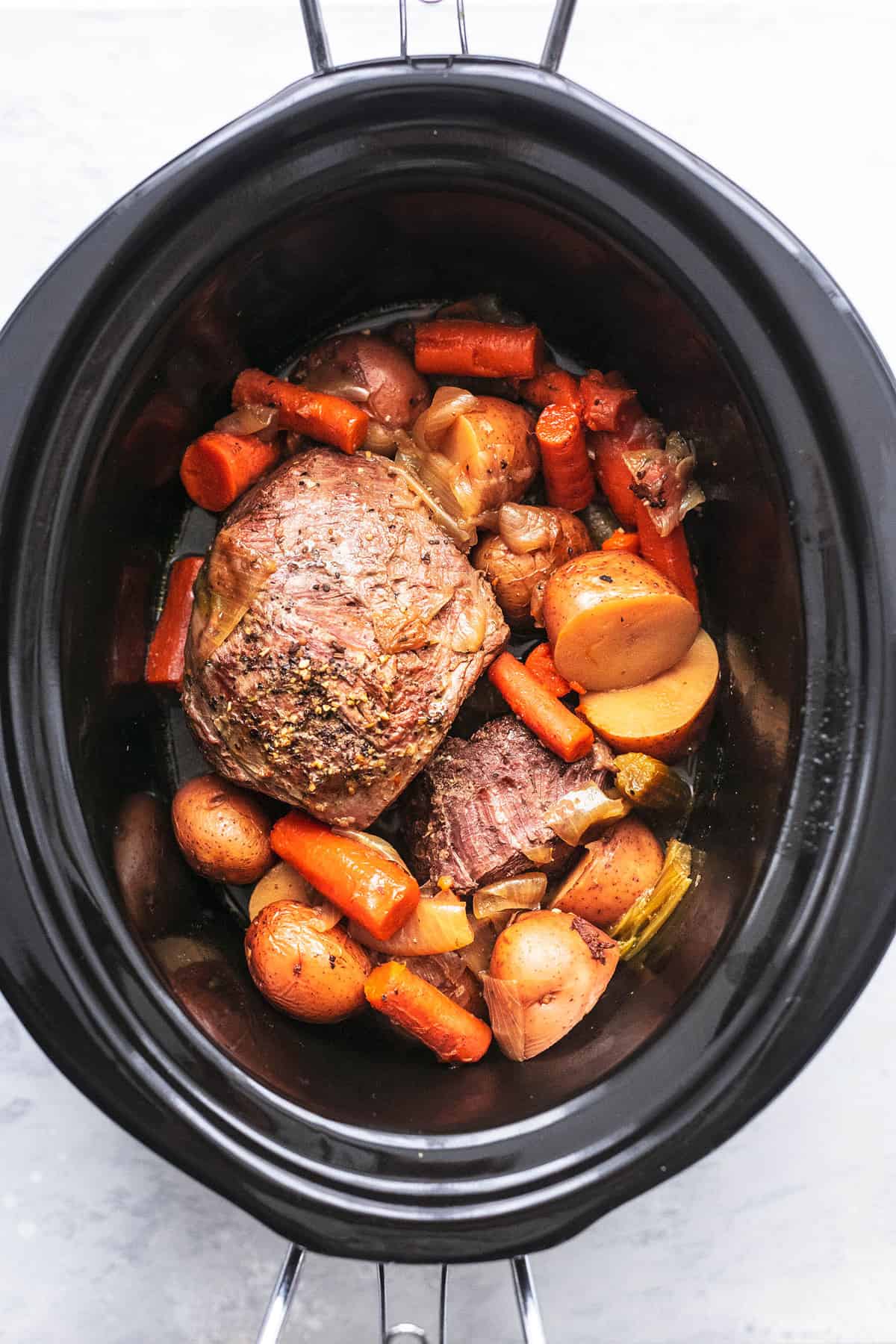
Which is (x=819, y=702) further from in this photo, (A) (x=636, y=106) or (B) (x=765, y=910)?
(A) (x=636, y=106)

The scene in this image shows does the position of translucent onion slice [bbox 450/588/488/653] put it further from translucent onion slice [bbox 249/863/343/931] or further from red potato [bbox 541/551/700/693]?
translucent onion slice [bbox 249/863/343/931]

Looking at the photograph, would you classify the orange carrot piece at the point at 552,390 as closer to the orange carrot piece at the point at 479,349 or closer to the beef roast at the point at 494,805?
the orange carrot piece at the point at 479,349

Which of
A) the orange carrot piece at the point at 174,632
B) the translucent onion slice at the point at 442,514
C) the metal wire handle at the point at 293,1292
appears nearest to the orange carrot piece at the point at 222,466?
the orange carrot piece at the point at 174,632

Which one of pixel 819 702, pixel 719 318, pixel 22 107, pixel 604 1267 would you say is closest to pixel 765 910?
pixel 819 702

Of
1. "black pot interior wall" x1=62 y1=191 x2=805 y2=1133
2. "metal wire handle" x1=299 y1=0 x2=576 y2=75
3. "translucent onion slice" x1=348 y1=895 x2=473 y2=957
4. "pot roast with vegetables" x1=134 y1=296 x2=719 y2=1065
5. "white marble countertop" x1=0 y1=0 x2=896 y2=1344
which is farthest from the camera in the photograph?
"white marble countertop" x1=0 y1=0 x2=896 y2=1344

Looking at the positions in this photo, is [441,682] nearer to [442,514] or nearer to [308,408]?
[442,514]

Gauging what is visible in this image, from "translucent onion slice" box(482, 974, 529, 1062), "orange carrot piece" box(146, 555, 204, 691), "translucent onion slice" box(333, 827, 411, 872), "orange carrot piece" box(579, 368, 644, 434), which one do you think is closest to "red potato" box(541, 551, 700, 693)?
"orange carrot piece" box(579, 368, 644, 434)
